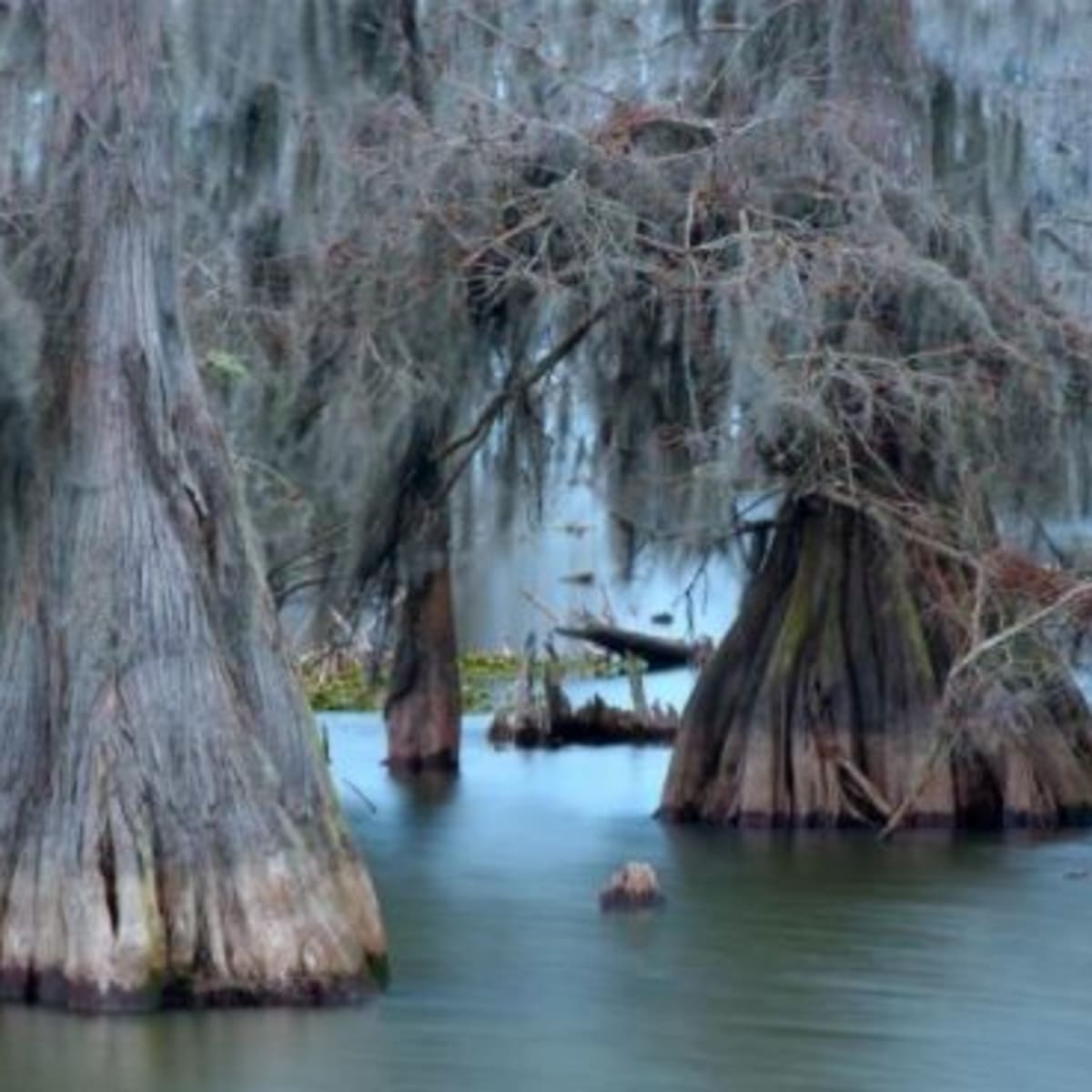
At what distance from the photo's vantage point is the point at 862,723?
21516 mm

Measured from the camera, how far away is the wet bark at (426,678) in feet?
80.6

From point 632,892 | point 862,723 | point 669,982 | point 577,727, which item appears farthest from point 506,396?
point 669,982

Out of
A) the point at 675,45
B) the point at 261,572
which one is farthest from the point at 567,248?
the point at 261,572

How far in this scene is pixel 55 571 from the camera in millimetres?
14531

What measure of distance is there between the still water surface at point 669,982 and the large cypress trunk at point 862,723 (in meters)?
0.41

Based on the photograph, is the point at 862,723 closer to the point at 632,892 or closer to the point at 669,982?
the point at 632,892

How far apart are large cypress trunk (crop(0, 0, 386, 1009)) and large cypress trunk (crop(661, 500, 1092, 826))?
7.17 metres

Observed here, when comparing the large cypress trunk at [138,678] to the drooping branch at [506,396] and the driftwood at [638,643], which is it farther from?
the driftwood at [638,643]

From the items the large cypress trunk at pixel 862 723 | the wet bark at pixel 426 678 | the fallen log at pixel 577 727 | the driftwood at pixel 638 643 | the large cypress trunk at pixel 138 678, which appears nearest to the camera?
the large cypress trunk at pixel 138 678

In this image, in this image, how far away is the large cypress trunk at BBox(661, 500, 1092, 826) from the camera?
21.4 metres

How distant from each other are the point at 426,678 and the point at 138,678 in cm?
1120

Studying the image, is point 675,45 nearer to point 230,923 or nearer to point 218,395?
point 218,395

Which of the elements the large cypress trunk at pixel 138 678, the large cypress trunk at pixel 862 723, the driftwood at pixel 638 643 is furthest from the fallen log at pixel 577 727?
the large cypress trunk at pixel 138 678

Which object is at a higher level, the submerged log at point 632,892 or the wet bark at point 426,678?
the wet bark at point 426,678
